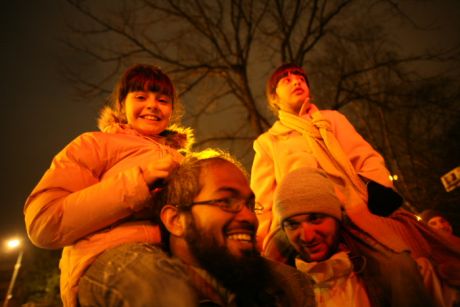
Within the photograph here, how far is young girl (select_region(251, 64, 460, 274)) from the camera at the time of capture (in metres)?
2.48

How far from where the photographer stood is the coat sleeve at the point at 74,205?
176cm

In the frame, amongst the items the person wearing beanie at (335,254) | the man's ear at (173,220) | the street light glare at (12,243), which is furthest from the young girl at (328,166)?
the street light glare at (12,243)

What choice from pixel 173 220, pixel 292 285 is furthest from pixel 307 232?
pixel 173 220

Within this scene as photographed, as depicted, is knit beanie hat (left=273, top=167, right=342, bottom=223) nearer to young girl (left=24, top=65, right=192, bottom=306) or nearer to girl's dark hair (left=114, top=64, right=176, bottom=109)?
young girl (left=24, top=65, right=192, bottom=306)

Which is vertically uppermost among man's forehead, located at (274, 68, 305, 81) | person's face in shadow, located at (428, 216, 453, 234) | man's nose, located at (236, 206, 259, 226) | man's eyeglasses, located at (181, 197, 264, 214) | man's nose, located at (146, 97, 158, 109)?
man's forehead, located at (274, 68, 305, 81)

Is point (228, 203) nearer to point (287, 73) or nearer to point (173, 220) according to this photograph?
point (173, 220)

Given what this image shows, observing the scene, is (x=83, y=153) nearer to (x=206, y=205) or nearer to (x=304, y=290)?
(x=206, y=205)

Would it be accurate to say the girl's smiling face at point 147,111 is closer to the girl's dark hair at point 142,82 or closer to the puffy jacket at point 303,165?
the girl's dark hair at point 142,82

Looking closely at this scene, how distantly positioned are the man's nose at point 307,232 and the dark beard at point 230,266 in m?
0.66

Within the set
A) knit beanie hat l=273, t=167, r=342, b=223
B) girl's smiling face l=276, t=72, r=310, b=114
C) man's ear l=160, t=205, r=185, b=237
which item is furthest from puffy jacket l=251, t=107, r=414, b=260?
man's ear l=160, t=205, r=185, b=237

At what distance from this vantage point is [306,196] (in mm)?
2631

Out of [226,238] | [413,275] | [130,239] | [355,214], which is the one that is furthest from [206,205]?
[413,275]

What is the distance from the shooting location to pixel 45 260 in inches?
836

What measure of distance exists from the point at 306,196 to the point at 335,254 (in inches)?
19.3
